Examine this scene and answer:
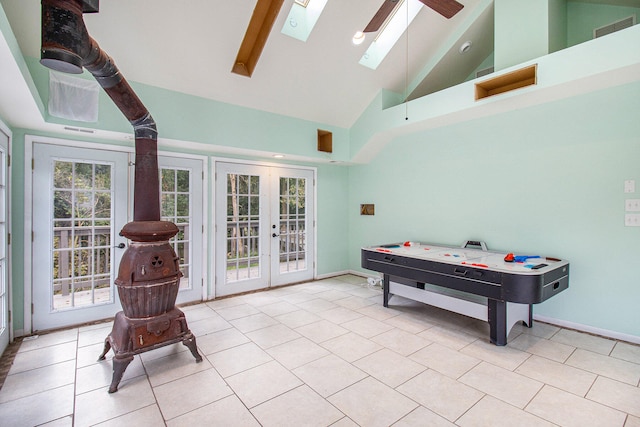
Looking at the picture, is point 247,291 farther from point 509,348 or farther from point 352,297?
point 509,348

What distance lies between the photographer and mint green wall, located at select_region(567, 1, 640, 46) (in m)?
3.36

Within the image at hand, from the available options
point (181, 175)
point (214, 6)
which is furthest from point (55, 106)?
point (214, 6)

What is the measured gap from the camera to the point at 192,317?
12.4ft

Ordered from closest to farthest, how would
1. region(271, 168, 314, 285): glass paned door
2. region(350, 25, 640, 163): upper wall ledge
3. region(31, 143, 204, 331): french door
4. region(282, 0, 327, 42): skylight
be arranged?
1. region(350, 25, 640, 163): upper wall ledge
2. region(31, 143, 204, 331): french door
3. region(282, 0, 327, 42): skylight
4. region(271, 168, 314, 285): glass paned door

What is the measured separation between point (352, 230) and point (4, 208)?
4.85 m

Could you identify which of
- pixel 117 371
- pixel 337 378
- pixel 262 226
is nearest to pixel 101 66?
pixel 117 371

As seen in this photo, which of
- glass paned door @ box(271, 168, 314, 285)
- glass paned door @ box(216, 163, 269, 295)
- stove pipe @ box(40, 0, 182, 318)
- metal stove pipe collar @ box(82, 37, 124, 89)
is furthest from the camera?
glass paned door @ box(271, 168, 314, 285)

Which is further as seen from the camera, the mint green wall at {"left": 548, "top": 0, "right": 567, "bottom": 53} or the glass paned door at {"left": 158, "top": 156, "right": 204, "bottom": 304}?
the glass paned door at {"left": 158, "top": 156, "right": 204, "bottom": 304}

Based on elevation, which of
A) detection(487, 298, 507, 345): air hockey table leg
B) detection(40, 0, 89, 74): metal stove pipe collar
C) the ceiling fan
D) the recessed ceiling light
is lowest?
detection(487, 298, 507, 345): air hockey table leg

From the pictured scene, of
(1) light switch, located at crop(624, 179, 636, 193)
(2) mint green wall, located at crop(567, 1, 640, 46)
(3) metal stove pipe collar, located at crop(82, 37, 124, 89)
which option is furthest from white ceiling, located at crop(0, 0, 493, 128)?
(1) light switch, located at crop(624, 179, 636, 193)

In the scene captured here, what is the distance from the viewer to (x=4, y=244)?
2994 mm

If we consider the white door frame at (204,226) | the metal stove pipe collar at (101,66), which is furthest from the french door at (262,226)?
the metal stove pipe collar at (101,66)

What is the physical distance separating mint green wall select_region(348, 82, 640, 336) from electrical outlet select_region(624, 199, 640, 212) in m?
0.04

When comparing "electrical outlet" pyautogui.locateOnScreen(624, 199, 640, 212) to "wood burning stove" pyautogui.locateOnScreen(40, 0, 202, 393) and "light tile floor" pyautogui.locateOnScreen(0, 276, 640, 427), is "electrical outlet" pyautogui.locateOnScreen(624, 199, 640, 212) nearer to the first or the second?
"light tile floor" pyautogui.locateOnScreen(0, 276, 640, 427)
